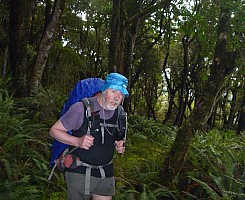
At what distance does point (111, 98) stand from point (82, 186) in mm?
956

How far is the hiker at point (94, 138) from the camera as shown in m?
3.19

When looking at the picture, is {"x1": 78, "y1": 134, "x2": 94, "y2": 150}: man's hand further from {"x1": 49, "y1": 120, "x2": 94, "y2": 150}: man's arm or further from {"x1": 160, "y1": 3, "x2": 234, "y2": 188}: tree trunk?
{"x1": 160, "y1": 3, "x2": 234, "y2": 188}: tree trunk

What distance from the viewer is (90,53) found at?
1000 inches

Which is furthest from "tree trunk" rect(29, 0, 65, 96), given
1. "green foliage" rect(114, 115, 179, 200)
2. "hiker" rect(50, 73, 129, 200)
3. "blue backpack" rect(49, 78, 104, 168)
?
"hiker" rect(50, 73, 129, 200)

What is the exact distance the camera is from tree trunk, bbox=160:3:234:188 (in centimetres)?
565

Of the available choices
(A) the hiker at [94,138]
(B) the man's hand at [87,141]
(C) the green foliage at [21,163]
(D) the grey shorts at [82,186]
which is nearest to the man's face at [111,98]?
(A) the hiker at [94,138]

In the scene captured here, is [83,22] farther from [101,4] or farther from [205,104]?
[205,104]

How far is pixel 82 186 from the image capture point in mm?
3373

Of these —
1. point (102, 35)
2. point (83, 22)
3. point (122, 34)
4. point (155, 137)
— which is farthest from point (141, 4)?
point (102, 35)

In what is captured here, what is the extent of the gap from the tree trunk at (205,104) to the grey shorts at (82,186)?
8.61 feet

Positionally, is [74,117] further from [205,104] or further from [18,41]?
[18,41]

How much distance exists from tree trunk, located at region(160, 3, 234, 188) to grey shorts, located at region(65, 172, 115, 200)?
8.61 ft

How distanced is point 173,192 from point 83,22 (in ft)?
57.1

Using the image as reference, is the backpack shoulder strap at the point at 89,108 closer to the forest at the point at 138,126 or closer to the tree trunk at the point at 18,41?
the forest at the point at 138,126
